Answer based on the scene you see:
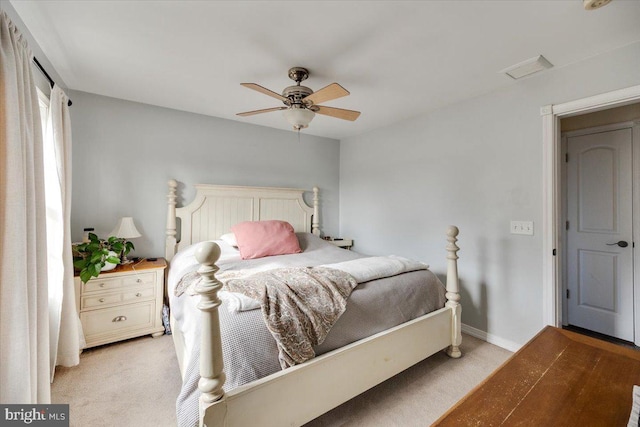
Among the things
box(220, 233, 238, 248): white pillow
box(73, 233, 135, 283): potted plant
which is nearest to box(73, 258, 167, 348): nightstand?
box(73, 233, 135, 283): potted plant

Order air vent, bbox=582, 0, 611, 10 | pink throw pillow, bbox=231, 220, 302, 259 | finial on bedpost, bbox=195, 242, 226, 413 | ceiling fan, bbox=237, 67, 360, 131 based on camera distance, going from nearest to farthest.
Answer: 1. finial on bedpost, bbox=195, 242, 226, 413
2. air vent, bbox=582, 0, 611, 10
3. ceiling fan, bbox=237, 67, 360, 131
4. pink throw pillow, bbox=231, 220, 302, 259

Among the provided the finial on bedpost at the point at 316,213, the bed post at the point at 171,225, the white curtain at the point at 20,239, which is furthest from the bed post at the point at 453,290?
the bed post at the point at 171,225

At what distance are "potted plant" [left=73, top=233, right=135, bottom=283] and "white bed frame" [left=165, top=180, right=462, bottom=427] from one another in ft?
1.71

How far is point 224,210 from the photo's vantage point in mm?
3260

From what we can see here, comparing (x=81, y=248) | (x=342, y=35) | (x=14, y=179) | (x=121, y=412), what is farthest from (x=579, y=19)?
(x=81, y=248)

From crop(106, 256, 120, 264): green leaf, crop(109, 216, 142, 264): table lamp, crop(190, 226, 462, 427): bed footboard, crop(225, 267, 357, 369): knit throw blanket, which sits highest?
crop(109, 216, 142, 264): table lamp

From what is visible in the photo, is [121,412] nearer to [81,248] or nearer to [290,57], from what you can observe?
[81,248]

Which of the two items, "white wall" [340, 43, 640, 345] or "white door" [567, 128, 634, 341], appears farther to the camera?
"white door" [567, 128, 634, 341]

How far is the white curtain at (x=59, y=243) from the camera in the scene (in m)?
1.96

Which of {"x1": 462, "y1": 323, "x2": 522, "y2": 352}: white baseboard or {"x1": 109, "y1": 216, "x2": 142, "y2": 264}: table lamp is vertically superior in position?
{"x1": 109, "y1": 216, "x2": 142, "y2": 264}: table lamp

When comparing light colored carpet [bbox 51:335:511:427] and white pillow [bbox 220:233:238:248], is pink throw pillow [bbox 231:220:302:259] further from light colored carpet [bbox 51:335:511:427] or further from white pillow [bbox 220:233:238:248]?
light colored carpet [bbox 51:335:511:427]

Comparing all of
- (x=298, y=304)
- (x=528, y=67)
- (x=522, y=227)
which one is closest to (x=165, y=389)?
(x=298, y=304)

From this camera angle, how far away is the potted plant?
216 centimetres

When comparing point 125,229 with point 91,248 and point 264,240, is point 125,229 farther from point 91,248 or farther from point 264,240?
point 264,240
